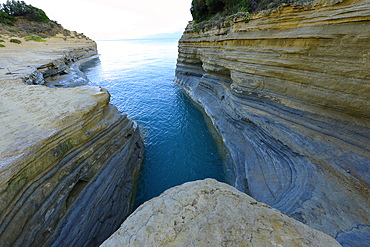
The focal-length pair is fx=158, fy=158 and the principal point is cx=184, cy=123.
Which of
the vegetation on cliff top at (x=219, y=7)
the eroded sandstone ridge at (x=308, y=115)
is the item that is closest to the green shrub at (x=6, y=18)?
the vegetation on cliff top at (x=219, y=7)

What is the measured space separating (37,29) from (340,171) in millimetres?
57107

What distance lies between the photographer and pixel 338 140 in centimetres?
581

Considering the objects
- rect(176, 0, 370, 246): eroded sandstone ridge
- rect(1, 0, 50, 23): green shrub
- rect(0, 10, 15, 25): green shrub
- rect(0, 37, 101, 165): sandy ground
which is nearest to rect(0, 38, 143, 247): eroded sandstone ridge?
rect(0, 37, 101, 165): sandy ground

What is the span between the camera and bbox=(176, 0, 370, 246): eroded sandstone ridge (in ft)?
15.3

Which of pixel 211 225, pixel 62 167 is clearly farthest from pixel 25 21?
pixel 211 225

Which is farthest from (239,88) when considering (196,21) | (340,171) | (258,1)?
(196,21)

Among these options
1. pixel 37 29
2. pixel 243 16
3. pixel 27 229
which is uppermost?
pixel 37 29

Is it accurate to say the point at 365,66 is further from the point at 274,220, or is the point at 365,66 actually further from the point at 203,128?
the point at 203,128

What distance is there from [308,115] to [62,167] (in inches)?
372

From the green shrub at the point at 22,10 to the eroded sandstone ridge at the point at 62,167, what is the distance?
5122 centimetres

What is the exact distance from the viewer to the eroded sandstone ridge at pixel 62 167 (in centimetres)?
380

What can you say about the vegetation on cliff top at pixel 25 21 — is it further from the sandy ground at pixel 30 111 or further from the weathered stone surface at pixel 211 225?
the weathered stone surface at pixel 211 225

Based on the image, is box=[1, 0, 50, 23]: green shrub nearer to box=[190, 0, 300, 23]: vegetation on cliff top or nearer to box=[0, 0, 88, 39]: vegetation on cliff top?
box=[0, 0, 88, 39]: vegetation on cliff top

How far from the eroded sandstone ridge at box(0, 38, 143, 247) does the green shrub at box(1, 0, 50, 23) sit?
5122 cm
